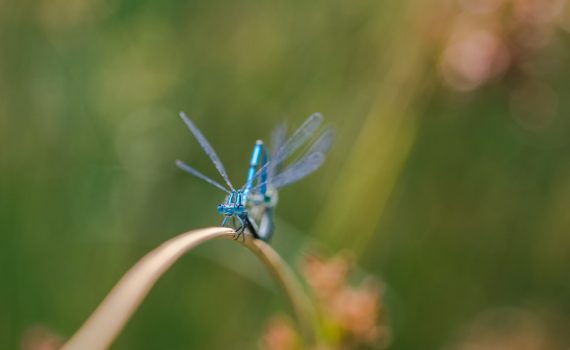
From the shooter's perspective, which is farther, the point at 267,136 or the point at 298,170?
the point at 267,136

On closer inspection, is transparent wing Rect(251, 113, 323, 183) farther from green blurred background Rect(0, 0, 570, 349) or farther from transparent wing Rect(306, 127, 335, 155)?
green blurred background Rect(0, 0, 570, 349)

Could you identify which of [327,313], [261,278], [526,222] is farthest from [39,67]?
[526,222]

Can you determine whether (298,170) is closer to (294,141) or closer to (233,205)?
(294,141)

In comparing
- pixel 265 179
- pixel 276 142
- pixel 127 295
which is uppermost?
pixel 276 142

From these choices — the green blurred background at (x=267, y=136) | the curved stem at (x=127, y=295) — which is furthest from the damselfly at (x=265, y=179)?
the green blurred background at (x=267, y=136)

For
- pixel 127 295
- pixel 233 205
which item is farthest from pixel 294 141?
pixel 127 295

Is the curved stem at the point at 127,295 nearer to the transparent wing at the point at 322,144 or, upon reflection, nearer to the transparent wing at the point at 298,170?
the transparent wing at the point at 298,170

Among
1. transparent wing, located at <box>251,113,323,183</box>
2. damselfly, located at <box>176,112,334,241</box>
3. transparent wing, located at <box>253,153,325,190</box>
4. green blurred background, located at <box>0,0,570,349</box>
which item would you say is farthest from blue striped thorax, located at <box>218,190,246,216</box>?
green blurred background, located at <box>0,0,570,349</box>
